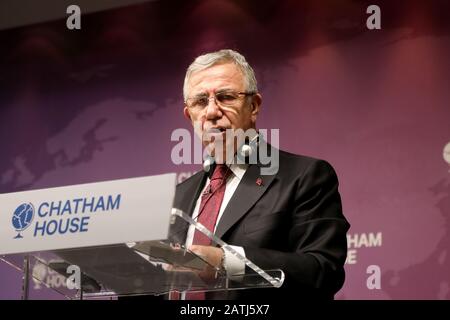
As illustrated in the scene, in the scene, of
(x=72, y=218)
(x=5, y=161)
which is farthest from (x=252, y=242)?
(x=5, y=161)

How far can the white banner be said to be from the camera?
6.48 ft

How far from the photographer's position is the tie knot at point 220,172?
9.03 feet

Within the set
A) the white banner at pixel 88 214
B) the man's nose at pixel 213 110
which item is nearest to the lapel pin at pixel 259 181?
the man's nose at pixel 213 110

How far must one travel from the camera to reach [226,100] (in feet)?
9.10

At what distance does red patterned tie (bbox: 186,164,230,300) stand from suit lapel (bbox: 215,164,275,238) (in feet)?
0.18

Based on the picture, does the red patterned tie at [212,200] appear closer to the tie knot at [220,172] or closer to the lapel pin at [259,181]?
the tie knot at [220,172]

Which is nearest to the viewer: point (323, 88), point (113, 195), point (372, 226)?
point (113, 195)

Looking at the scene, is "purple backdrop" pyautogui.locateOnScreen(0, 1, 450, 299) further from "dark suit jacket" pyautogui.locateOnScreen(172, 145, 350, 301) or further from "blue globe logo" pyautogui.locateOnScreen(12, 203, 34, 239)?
"blue globe logo" pyautogui.locateOnScreen(12, 203, 34, 239)

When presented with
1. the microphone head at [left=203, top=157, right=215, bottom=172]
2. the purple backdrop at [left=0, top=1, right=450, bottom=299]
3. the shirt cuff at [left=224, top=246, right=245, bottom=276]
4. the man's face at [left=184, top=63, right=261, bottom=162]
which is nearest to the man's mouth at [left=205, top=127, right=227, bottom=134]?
the man's face at [left=184, top=63, right=261, bottom=162]

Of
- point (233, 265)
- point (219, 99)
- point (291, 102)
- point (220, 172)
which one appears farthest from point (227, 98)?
point (291, 102)

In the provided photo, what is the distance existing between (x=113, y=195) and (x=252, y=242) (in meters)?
0.56

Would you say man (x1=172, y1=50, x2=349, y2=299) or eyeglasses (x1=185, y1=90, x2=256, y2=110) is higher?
eyeglasses (x1=185, y1=90, x2=256, y2=110)

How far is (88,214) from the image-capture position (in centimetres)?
208

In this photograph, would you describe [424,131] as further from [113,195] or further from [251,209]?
[113,195]
